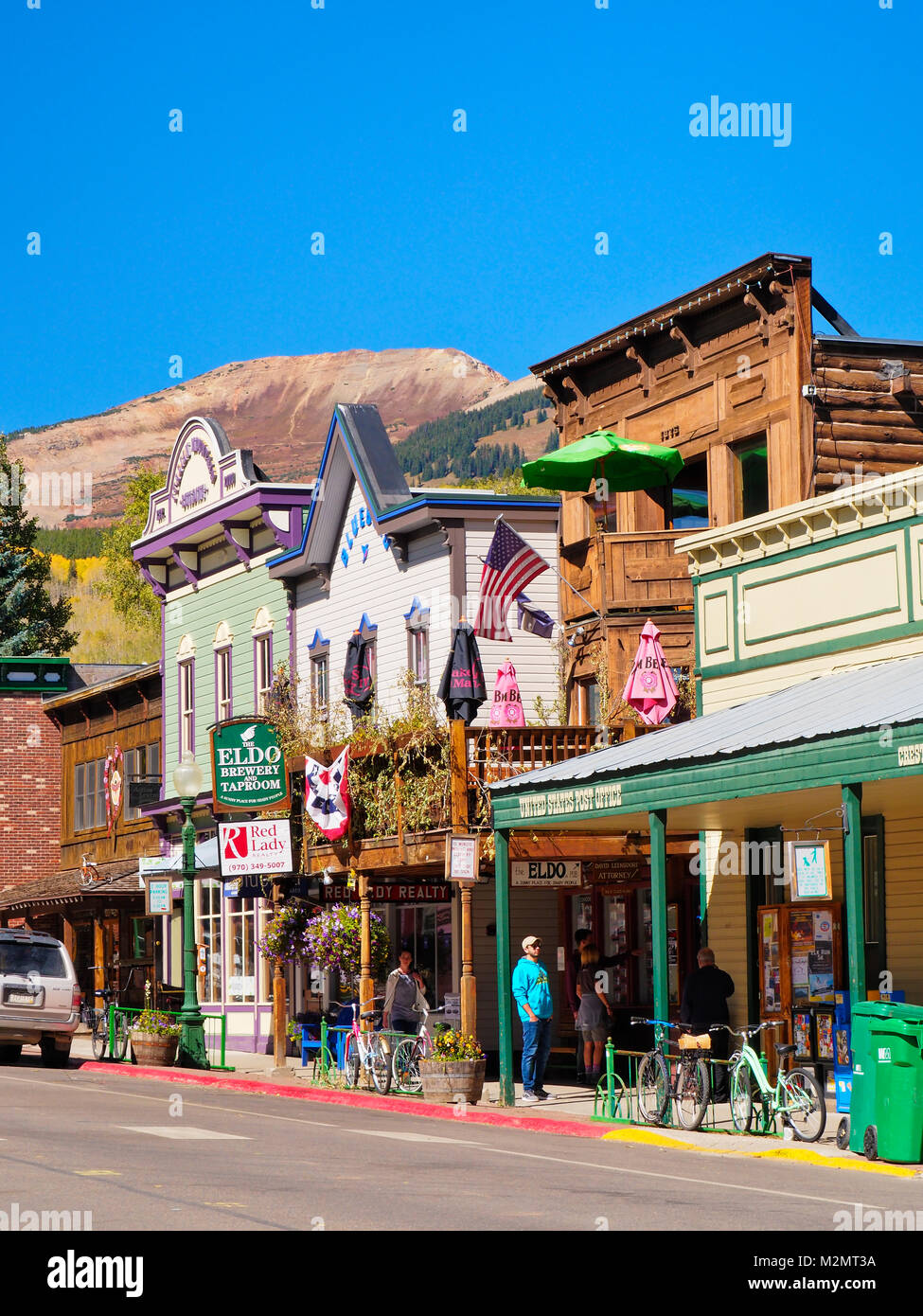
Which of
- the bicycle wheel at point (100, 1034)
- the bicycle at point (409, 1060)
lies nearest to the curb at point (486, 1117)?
the bicycle at point (409, 1060)

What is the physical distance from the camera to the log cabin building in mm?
23297

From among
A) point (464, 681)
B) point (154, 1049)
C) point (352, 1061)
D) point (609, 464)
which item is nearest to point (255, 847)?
point (154, 1049)

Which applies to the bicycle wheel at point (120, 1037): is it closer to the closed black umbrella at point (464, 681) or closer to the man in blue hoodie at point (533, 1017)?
the closed black umbrella at point (464, 681)

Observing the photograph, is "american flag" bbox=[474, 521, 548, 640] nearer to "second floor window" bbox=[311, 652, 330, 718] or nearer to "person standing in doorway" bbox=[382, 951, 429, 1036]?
"person standing in doorway" bbox=[382, 951, 429, 1036]

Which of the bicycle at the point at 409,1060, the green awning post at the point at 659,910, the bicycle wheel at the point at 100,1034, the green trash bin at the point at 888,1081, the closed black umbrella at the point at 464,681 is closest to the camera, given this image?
the green trash bin at the point at 888,1081

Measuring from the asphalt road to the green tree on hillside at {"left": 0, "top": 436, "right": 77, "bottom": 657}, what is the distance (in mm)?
52162

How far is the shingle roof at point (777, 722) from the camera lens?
16406 mm

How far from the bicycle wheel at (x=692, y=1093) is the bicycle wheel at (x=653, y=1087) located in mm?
149

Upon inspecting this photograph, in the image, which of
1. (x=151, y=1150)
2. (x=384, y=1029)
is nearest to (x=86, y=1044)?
(x=384, y=1029)

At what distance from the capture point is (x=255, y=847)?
90.2 ft

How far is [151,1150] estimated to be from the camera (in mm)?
14320

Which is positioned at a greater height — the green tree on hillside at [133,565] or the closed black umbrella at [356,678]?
the green tree on hillside at [133,565]

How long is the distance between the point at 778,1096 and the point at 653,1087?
211 cm
